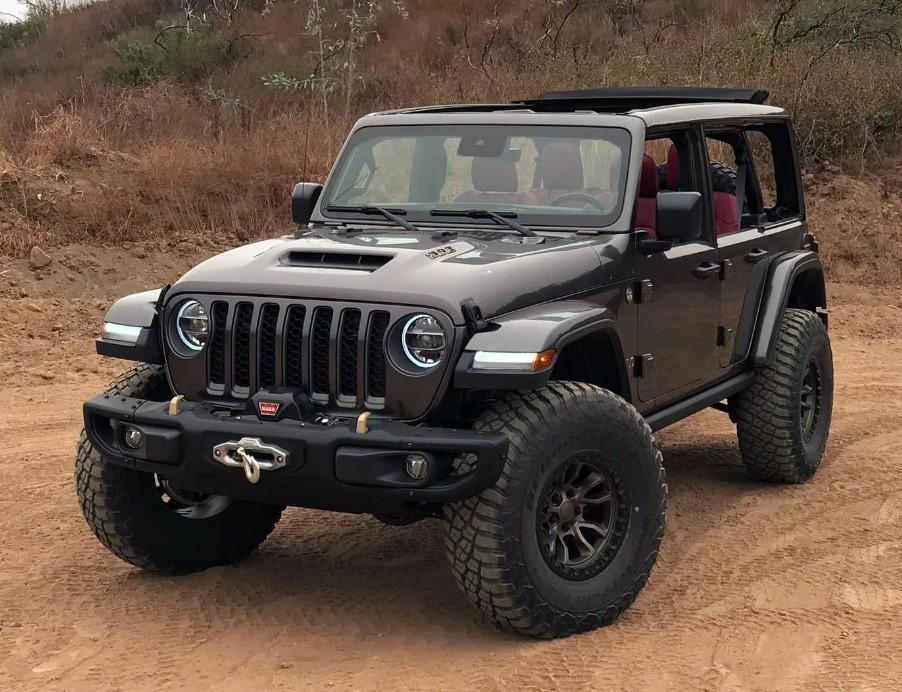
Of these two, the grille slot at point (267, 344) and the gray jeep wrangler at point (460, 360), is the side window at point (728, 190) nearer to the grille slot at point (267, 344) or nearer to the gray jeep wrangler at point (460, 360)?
the gray jeep wrangler at point (460, 360)

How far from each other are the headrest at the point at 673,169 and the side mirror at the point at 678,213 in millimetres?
899

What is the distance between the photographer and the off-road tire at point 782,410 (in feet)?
20.3

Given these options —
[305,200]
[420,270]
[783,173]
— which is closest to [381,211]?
[305,200]

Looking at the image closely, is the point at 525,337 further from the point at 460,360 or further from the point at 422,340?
the point at 422,340

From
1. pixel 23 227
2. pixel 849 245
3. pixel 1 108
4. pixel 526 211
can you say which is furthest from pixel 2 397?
pixel 849 245

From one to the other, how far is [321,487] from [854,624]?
2.02 m

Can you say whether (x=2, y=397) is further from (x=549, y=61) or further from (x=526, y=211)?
(x=549, y=61)

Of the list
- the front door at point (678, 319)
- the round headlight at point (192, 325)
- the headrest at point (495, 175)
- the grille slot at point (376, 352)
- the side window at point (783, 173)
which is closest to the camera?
the grille slot at point (376, 352)

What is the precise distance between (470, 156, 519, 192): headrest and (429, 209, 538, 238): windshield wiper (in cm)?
15

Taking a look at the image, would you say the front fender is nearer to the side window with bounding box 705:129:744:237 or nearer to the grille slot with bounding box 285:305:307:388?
the grille slot with bounding box 285:305:307:388

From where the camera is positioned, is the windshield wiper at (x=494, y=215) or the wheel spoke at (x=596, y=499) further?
the windshield wiper at (x=494, y=215)

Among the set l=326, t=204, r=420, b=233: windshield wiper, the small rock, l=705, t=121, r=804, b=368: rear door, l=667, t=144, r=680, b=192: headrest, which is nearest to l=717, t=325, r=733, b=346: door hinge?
l=705, t=121, r=804, b=368: rear door

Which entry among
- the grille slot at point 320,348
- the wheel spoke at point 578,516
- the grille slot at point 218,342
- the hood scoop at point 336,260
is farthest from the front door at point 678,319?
the grille slot at point 218,342

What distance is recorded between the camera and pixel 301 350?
14.1ft
